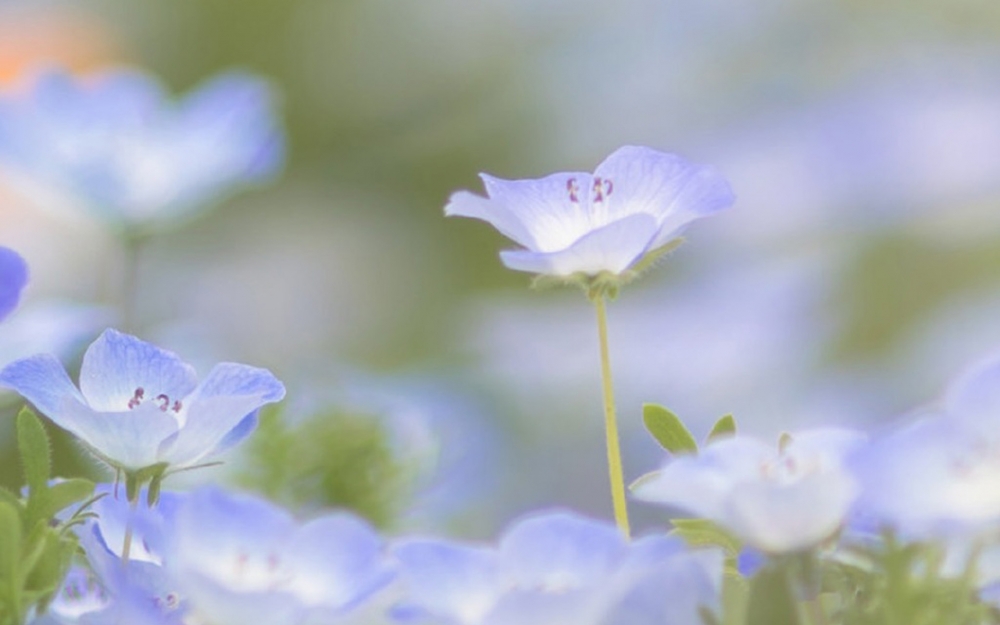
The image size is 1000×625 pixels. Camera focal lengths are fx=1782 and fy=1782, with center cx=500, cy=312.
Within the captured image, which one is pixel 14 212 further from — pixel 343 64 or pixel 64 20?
pixel 343 64

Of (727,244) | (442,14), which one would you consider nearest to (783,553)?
(727,244)

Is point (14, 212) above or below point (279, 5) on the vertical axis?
below

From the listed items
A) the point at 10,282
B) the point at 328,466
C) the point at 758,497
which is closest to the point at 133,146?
the point at 328,466

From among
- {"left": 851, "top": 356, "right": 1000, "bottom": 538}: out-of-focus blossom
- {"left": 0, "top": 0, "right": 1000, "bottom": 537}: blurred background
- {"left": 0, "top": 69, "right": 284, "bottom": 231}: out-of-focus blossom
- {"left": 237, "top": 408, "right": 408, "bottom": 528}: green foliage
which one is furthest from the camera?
{"left": 0, "top": 0, "right": 1000, "bottom": 537}: blurred background

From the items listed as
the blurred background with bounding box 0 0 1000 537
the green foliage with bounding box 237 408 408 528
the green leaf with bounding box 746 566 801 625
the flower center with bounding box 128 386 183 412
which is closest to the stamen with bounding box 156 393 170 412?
the flower center with bounding box 128 386 183 412

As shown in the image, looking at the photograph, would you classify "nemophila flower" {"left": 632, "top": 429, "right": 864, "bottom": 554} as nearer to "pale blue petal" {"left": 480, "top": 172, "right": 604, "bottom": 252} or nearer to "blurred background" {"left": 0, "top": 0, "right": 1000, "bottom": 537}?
"pale blue petal" {"left": 480, "top": 172, "right": 604, "bottom": 252}

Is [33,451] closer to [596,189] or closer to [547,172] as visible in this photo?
[596,189]
